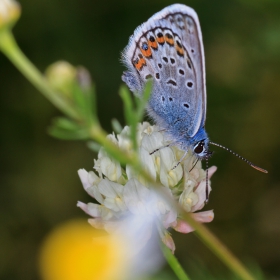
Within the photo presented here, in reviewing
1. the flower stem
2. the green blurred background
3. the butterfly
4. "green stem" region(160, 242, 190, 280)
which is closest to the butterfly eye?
the butterfly

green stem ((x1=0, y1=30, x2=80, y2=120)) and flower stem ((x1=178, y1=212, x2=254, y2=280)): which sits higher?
green stem ((x1=0, y1=30, x2=80, y2=120))

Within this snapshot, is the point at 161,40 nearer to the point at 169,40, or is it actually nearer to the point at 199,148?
the point at 169,40

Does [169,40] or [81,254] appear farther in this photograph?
[81,254]

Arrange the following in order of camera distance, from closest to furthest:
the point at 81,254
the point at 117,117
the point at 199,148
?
the point at 199,148 < the point at 81,254 < the point at 117,117

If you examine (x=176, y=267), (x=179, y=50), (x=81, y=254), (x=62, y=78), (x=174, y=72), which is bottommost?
(x=81, y=254)

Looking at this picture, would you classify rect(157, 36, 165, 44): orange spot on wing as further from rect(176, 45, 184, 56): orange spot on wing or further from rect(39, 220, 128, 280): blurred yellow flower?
rect(39, 220, 128, 280): blurred yellow flower

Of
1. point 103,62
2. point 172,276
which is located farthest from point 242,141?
point 172,276

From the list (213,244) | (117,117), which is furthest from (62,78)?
(117,117)
